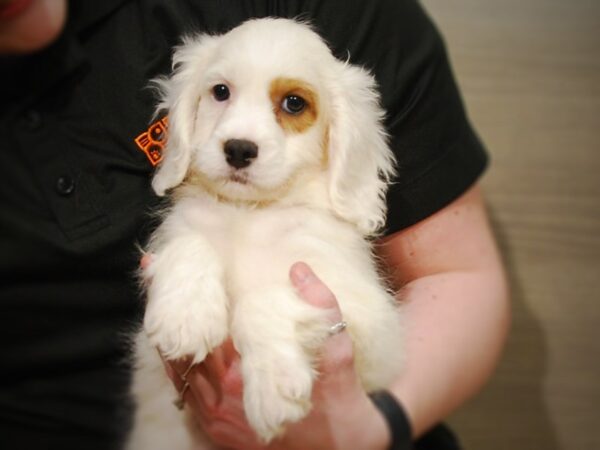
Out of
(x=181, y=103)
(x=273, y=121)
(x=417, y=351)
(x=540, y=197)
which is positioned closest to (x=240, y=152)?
(x=273, y=121)

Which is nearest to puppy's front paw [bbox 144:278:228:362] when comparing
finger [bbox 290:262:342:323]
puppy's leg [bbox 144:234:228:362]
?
puppy's leg [bbox 144:234:228:362]

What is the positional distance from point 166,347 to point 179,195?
315 millimetres

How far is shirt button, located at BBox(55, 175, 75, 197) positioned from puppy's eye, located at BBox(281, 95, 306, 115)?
0.35 m

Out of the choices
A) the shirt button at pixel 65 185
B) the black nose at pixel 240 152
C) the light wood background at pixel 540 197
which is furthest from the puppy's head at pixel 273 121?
the light wood background at pixel 540 197

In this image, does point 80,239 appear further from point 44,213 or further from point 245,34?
point 245,34

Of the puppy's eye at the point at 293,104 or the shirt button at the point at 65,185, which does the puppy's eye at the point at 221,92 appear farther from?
the shirt button at the point at 65,185

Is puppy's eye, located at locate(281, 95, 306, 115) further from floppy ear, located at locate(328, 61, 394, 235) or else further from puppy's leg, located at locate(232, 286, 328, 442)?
puppy's leg, located at locate(232, 286, 328, 442)

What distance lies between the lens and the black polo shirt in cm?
94

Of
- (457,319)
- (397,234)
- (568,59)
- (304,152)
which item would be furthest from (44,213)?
(568,59)

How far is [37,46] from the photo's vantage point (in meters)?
0.92

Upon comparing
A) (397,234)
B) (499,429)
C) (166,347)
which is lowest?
(499,429)

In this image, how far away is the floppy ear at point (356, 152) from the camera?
1.01 meters

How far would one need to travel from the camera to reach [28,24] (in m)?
0.90

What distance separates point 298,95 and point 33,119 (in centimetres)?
41
